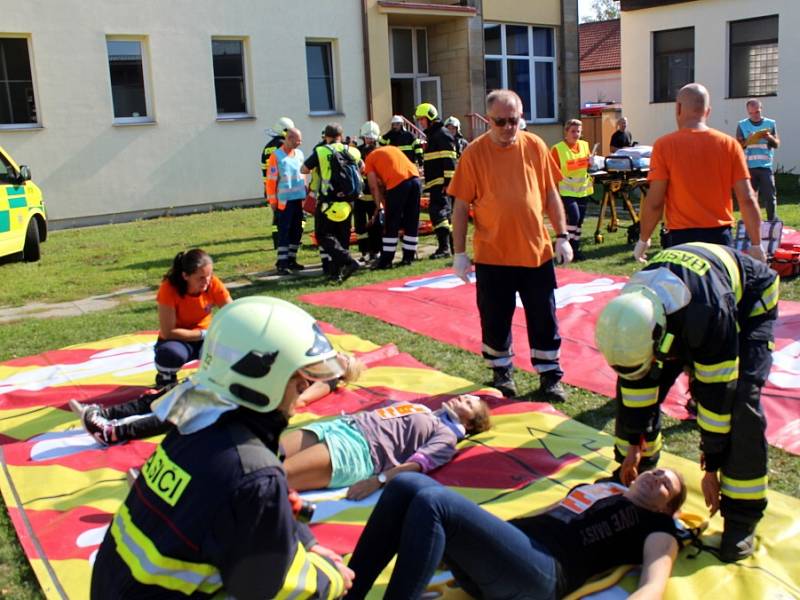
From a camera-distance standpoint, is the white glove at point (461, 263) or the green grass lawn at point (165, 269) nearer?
the green grass lawn at point (165, 269)

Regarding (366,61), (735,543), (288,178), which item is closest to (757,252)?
(735,543)

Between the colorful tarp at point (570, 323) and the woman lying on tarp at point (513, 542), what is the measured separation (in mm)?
1799

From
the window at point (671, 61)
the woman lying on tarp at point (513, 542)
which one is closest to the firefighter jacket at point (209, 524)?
the woman lying on tarp at point (513, 542)

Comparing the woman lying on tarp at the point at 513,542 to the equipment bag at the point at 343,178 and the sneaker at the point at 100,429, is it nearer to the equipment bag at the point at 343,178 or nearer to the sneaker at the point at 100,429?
the sneaker at the point at 100,429

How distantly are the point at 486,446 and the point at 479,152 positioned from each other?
1.94 m

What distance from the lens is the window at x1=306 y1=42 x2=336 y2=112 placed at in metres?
19.5

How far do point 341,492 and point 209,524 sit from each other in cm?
210

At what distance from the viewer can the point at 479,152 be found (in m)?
5.46

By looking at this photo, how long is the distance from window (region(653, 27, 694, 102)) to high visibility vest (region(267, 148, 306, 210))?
16.0 meters

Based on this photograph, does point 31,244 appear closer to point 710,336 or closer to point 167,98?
point 167,98

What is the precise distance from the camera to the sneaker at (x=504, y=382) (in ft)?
18.8

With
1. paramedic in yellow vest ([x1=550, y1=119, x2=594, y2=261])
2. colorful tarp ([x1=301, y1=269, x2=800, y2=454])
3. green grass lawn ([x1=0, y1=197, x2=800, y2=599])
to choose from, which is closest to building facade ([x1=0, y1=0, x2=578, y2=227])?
green grass lawn ([x1=0, y1=197, x2=800, y2=599])

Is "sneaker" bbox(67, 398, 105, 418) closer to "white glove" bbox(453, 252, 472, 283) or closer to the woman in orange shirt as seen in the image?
the woman in orange shirt

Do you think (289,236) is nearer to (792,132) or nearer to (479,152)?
(479,152)
